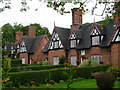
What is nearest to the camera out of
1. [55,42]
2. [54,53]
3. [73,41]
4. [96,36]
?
[96,36]

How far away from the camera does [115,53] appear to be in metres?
→ 22.3

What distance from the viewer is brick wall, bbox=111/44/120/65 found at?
865 inches

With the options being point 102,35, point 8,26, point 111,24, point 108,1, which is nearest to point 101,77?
point 108,1

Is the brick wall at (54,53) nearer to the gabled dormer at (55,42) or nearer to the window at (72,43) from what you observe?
the gabled dormer at (55,42)

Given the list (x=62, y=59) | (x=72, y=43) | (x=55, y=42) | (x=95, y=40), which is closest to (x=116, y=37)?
(x=95, y=40)

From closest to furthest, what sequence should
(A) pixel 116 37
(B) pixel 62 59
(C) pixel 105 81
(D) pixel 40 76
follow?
(C) pixel 105 81 < (D) pixel 40 76 < (A) pixel 116 37 < (B) pixel 62 59

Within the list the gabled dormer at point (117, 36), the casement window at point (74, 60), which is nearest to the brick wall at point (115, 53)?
the gabled dormer at point (117, 36)

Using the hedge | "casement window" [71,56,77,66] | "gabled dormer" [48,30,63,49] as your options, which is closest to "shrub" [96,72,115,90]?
the hedge

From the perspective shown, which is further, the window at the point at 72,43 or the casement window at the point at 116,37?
the window at the point at 72,43

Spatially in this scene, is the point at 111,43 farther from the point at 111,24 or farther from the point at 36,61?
the point at 36,61

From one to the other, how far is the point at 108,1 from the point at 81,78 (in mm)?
12233

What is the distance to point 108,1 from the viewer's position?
6062 mm

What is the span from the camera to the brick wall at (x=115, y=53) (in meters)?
22.0

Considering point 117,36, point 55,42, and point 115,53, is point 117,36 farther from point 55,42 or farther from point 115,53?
point 55,42
